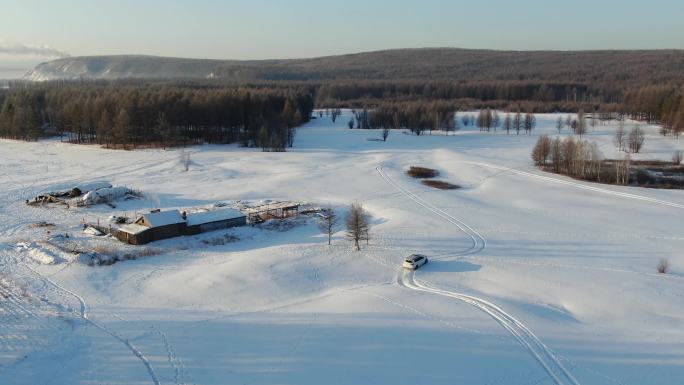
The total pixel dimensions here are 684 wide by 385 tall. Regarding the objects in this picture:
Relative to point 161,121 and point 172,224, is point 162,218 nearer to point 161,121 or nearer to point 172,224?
point 172,224

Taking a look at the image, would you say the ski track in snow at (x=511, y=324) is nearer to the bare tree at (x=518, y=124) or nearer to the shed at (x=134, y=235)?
the shed at (x=134, y=235)

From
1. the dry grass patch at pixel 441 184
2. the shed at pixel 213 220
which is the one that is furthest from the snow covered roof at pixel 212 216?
the dry grass patch at pixel 441 184

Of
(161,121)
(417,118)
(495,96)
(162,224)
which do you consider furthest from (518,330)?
(495,96)

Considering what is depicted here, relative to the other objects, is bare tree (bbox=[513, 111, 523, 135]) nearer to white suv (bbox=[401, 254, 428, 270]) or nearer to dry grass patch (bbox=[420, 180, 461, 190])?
dry grass patch (bbox=[420, 180, 461, 190])

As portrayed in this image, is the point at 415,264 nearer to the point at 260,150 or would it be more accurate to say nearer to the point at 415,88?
the point at 260,150

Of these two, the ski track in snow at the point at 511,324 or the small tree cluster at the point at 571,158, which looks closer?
the ski track in snow at the point at 511,324

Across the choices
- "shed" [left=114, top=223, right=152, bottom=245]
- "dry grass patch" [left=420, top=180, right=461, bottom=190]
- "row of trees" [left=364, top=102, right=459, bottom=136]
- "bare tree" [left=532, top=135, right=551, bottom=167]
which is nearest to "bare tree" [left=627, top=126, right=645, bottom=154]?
"bare tree" [left=532, top=135, right=551, bottom=167]

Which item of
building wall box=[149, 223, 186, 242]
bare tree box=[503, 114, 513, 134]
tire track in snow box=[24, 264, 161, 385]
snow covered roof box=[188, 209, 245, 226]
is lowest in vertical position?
tire track in snow box=[24, 264, 161, 385]
